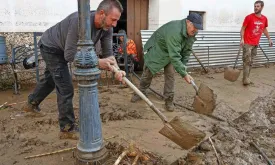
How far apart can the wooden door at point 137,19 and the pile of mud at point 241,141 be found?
381cm

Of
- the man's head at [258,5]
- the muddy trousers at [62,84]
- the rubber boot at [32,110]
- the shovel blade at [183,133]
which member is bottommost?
the rubber boot at [32,110]

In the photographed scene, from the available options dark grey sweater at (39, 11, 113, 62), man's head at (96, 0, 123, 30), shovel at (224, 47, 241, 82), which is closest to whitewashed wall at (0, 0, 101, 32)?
dark grey sweater at (39, 11, 113, 62)

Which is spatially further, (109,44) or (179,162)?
(109,44)

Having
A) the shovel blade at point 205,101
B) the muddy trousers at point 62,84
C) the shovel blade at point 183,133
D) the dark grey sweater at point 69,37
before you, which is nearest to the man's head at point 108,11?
the dark grey sweater at point 69,37

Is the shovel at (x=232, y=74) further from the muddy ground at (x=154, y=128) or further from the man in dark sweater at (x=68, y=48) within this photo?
the man in dark sweater at (x=68, y=48)

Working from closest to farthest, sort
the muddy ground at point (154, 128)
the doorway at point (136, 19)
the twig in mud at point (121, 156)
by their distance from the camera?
the twig in mud at point (121, 156), the muddy ground at point (154, 128), the doorway at point (136, 19)

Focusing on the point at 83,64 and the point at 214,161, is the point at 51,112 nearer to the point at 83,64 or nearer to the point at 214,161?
the point at 83,64

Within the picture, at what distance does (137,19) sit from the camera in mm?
7516

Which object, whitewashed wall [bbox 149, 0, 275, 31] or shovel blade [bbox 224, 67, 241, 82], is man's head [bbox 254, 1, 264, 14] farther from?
whitewashed wall [bbox 149, 0, 275, 31]

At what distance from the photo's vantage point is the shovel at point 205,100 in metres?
3.95

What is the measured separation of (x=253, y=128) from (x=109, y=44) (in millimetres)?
2648

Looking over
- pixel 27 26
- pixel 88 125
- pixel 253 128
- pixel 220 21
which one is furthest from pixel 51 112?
pixel 220 21

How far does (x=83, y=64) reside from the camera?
2232 millimetres

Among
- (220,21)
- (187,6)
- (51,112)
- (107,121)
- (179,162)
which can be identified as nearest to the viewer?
(179,162)
